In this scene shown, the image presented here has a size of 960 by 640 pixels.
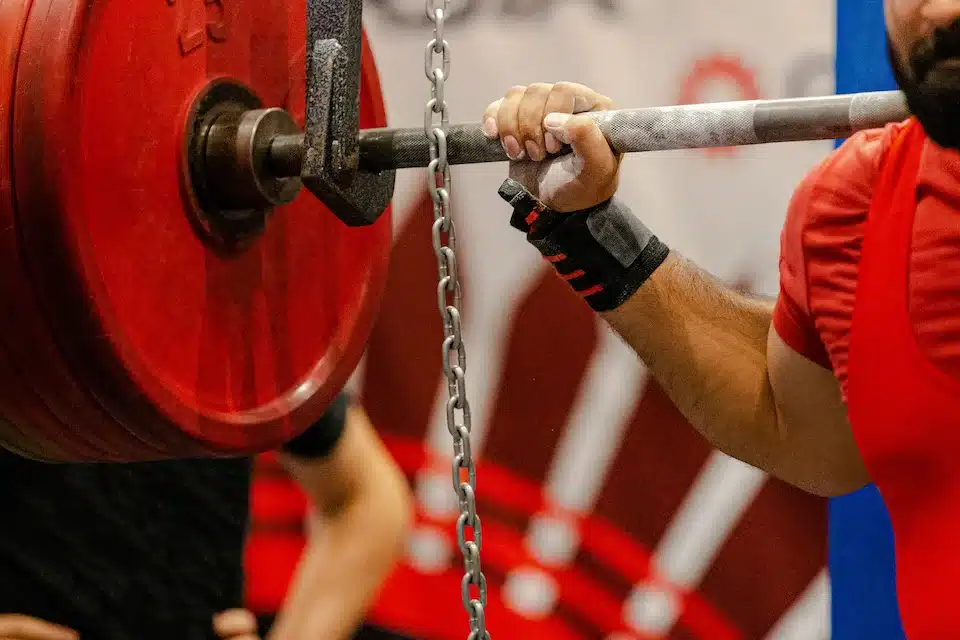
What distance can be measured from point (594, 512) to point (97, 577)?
2.32ft

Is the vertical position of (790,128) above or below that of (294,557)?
above

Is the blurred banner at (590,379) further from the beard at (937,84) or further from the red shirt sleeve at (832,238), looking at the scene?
the beard at (937,84)

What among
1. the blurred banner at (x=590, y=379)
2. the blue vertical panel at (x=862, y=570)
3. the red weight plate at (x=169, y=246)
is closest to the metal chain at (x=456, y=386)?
the red weight plate at (x=169, y=246)

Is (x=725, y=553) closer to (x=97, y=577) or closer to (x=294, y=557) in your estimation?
(x=294, y=557)

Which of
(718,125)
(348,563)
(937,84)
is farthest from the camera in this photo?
(348,563)

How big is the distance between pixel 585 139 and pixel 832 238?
0.22 m

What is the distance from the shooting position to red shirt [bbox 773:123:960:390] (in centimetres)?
69

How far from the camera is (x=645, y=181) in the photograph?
1.37m

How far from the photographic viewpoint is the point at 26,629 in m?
1.09

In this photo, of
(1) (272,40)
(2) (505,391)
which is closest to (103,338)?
(1) (272,40)

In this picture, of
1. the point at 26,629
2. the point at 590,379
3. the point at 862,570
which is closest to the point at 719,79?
the point at 590,379

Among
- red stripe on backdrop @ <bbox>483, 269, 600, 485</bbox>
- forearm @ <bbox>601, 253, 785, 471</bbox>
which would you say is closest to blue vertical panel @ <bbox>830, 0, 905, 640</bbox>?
red stripe on backdrop @ <bbox>483, 269, 600, 485</bbox>

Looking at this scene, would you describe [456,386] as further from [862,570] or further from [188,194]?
[862,570]

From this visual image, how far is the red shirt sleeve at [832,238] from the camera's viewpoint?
76cm
